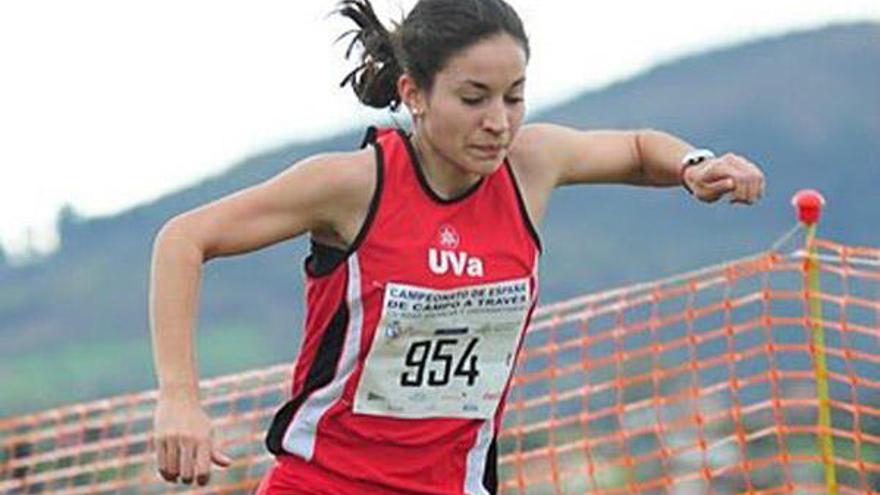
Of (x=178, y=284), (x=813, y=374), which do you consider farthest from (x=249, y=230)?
(x=813, y=374)

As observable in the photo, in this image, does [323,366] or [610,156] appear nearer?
[323,366]

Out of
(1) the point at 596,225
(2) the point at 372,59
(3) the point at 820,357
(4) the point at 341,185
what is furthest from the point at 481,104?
(1) the point at 596,225

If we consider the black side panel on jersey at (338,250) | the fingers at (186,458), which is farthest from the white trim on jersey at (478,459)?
the fingers at (186,458)

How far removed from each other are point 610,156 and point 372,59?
494 millimetres

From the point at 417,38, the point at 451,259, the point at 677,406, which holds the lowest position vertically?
the point at 677,406

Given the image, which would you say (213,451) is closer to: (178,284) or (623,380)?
(178,284)

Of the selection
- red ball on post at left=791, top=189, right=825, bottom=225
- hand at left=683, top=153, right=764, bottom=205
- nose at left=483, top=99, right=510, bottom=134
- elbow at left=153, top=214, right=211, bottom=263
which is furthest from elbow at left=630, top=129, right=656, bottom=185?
red ball on post at left=791, top=189, right=825, bottom=225

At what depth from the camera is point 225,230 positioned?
161 inches

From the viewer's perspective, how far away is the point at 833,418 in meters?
7.97

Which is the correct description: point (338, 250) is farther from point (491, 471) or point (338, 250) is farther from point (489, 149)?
point (491, 471)

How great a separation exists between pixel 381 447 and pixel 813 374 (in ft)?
Answer: 11.0

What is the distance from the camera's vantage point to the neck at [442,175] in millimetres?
4246

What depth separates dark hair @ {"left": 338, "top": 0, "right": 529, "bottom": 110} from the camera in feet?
13.8

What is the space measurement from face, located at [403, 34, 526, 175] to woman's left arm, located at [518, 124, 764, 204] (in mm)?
272
